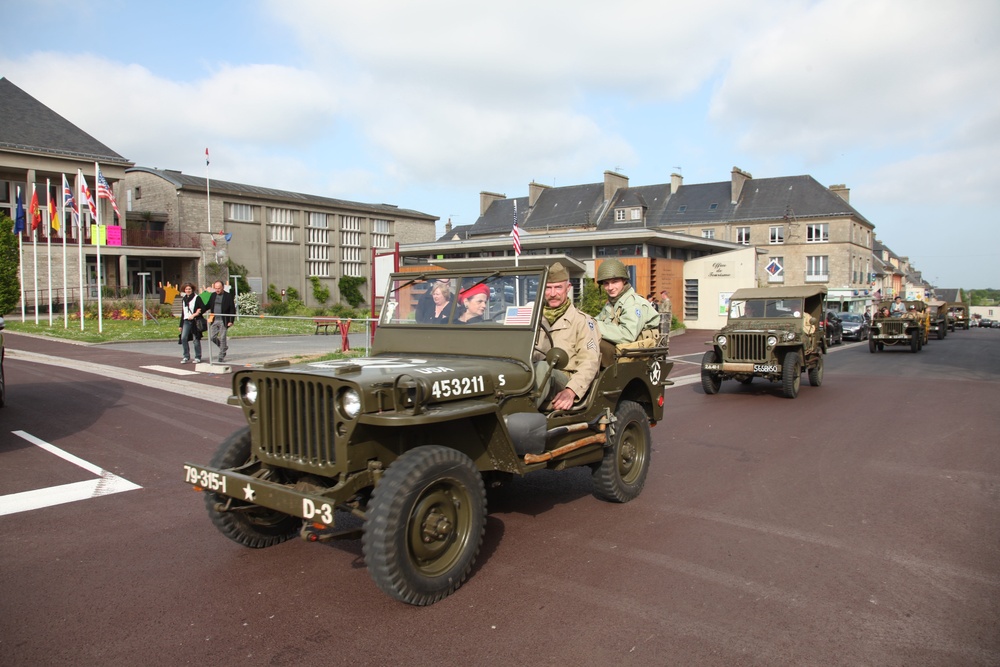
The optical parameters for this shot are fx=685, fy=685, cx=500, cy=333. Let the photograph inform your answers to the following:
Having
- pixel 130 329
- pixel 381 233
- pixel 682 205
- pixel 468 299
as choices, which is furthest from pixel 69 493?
pixel 682 205

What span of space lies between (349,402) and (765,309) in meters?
12.1

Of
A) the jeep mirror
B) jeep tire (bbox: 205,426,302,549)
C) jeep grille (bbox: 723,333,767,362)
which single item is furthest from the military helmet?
jeep grille (bbox: 723,333,767,362)

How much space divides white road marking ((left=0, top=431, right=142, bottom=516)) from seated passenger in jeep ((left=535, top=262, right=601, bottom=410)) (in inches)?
146

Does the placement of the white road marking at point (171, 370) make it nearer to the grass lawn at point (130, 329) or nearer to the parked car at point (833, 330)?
the grass lawn at point (130, 329)

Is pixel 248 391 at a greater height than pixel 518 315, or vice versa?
pixel 518 315

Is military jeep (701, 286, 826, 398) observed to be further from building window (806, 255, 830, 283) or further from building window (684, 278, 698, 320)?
building window (806, 255, 830, 283)

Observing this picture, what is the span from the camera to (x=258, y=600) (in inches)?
146

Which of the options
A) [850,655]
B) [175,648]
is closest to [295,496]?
[175,648]

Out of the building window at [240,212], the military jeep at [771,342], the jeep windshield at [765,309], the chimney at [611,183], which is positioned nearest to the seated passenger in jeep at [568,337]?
the military jeep at [771,342]

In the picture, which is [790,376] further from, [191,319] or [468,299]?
[191,319]

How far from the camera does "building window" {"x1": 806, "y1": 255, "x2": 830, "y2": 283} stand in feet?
181

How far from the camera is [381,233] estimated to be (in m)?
47.8

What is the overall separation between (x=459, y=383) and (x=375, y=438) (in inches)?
24.9

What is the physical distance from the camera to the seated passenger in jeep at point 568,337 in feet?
16.8
